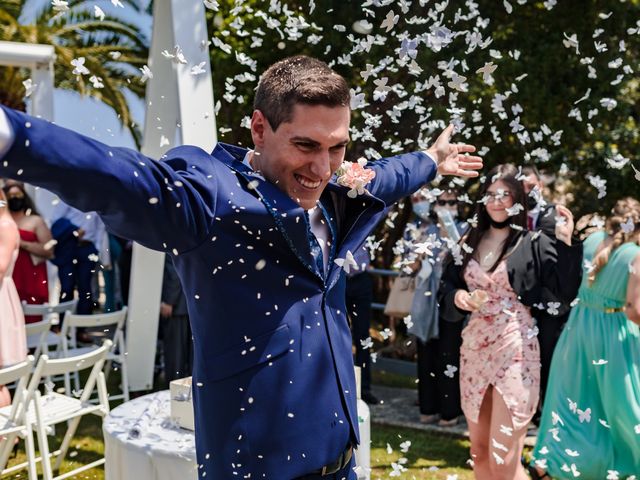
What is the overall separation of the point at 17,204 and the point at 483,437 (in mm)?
5178

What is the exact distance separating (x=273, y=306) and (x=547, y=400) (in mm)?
4220

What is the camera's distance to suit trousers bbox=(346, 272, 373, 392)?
8.06 meters

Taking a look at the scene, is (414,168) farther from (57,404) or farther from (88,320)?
(88,320)

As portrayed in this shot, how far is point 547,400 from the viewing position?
6.03m

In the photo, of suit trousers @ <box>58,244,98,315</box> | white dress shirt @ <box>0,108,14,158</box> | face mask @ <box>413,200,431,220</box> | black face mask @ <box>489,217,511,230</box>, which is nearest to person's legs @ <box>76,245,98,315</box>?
suit trousers @ <box>58,244,98,315</box>

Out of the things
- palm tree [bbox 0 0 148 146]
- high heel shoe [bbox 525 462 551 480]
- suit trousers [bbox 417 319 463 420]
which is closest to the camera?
high heel shoe [bbox 525 462 551 480]

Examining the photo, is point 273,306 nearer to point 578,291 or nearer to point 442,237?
point 578,291

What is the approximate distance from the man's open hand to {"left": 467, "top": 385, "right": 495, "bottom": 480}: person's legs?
197cm

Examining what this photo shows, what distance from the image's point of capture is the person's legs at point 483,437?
202 inches

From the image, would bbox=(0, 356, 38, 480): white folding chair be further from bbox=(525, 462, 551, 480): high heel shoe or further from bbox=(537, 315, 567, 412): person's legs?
bbox=(537, 315, 567, 412): person's legs

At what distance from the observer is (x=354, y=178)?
262 cm

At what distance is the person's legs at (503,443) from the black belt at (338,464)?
8.61 ft

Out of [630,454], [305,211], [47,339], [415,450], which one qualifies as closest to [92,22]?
[47,339]

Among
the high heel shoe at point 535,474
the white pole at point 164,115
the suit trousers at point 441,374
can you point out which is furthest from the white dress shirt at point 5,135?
the suit trousers at point 441,374
